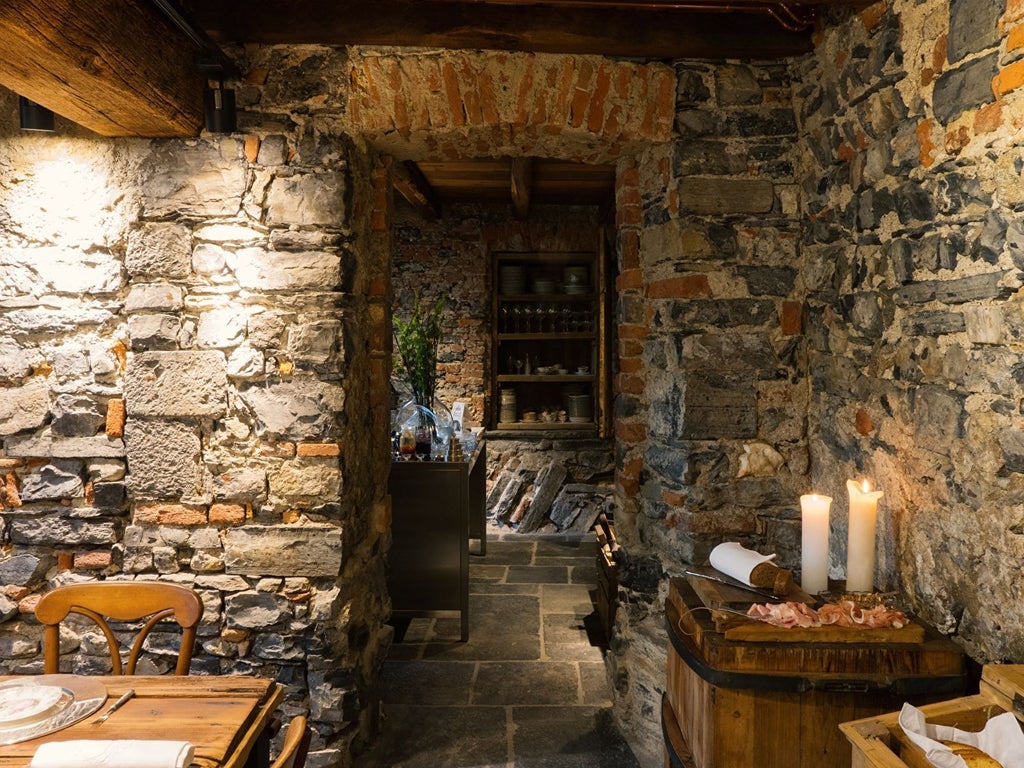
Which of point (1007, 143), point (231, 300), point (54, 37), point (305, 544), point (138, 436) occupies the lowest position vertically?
point (305, 544)

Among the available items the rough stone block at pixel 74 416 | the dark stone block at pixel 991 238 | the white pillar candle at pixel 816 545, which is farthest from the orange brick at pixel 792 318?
the rough stone block at pixel 74 416

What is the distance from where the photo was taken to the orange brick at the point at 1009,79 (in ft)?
4.72

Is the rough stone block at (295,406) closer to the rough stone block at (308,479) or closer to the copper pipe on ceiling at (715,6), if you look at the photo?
the rough stone block at (308,479)

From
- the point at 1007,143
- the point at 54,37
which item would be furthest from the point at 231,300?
the point at 1007,143

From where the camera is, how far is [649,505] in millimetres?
2682

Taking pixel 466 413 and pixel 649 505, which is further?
pixel 466 413

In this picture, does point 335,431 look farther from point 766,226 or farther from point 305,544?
point 766,226

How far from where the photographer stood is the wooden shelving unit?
5.92m

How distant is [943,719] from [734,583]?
1.87 ft

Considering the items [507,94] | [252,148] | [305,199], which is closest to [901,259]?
[507,94]

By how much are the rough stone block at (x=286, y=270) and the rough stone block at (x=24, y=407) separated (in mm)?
770

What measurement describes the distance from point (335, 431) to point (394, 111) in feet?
3.59

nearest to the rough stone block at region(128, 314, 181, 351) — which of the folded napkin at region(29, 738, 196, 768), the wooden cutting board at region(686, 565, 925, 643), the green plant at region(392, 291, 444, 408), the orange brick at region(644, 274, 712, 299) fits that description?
the folded napkin at region(29, 738, 196, 768)

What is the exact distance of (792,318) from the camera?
2473mm
